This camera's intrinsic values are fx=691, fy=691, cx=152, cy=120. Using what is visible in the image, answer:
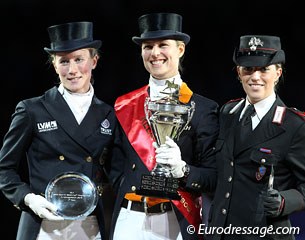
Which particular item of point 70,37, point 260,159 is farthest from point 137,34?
point 260,159

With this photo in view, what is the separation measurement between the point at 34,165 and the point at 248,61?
101 cm

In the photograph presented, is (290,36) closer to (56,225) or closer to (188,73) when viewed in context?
(188,73)

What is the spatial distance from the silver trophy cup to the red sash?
89mm

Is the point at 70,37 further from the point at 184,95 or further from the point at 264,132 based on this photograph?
the point at 264,132

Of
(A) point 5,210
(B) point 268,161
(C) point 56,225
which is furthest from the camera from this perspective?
(A) point 5,210

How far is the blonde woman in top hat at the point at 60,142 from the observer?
114 inches

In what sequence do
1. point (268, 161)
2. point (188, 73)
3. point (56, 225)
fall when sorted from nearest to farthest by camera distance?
point (268, 161) < point (56, 225) < point (188, 73)

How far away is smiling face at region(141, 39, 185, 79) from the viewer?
297cm

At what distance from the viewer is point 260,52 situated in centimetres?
287

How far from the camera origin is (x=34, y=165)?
2.95 meters

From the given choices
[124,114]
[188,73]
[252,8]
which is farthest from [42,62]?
[124,114]

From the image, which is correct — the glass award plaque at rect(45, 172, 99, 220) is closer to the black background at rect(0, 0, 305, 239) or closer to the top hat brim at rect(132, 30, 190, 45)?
the top hat brim at rect(132, 30, 190, 45)

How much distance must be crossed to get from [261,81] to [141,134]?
56 centimetres

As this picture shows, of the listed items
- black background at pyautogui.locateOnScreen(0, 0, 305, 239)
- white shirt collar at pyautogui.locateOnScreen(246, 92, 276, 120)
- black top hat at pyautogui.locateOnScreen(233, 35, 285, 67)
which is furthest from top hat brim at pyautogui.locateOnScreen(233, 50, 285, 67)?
black background at pyautogui.locateOnScreen(0, 0, 305, 239)
